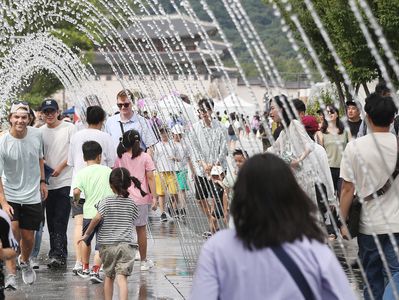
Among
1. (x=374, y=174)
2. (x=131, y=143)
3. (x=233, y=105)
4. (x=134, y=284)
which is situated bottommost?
(x=134, y=284)

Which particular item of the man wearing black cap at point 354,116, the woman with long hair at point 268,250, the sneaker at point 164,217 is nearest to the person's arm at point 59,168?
Answer: the man wearing black cap at point 354,116

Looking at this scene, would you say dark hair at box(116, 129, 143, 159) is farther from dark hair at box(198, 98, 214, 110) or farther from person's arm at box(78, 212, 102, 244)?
person's arm at box(78, 212, 102, 244)

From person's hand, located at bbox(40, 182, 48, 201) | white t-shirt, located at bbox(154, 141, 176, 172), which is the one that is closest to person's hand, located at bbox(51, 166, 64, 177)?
person's hand, located at bbox(40, 182, 48, 201)

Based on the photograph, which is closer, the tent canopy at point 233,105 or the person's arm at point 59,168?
the tent canopy at point 233,105

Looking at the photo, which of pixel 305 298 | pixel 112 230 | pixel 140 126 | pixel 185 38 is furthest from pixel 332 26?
pixel 185 38

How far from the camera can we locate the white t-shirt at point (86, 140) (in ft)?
36.4

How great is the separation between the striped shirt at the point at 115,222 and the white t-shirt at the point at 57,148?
2.85 metres

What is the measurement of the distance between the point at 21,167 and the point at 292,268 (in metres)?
6.75

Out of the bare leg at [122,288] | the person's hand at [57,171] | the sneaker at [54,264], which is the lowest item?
the bare leg at [122,288]

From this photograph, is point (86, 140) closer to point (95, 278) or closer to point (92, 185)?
point (92, 185)

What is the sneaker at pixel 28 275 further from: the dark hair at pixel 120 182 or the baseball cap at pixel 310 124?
the baseball cap at pixel 310 124

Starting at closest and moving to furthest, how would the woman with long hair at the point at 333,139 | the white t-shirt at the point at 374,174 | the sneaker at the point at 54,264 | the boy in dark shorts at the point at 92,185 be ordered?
1. the white t-shirt at the point at 374,174
2. the boy in dark shorts at the point at 92,185
3. the sneaker at the point at 54,264
4. the woman with long hair at the point at 333,139

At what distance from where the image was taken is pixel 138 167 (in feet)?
37.1

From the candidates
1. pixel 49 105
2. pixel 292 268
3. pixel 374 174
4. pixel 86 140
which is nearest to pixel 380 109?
pixel 374 174
